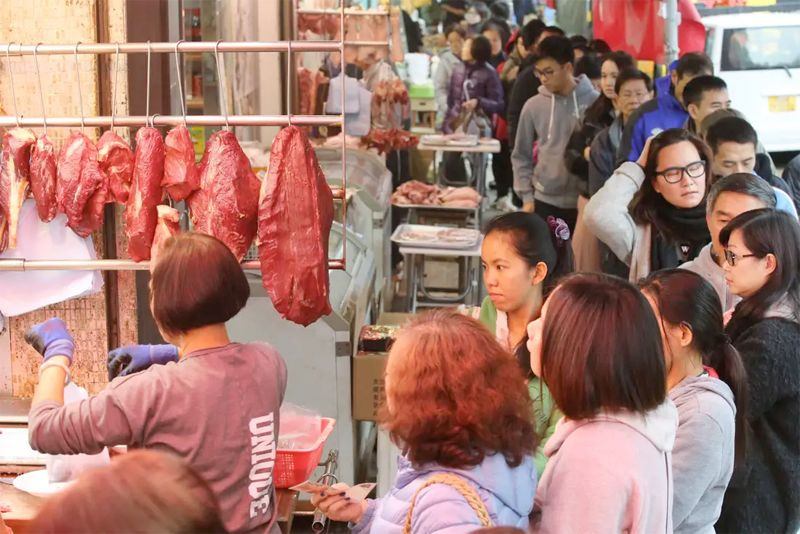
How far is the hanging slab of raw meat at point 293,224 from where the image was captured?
346cm

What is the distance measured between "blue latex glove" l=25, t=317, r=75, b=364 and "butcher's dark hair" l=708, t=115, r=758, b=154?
3217mm

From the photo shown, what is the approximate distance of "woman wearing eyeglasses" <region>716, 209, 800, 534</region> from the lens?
3416 mm

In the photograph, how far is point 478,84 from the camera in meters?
11.7

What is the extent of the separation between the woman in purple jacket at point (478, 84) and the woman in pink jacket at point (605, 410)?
9.34m

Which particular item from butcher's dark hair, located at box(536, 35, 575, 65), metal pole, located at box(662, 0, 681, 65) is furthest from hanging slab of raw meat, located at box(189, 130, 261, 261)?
metal pole, located at box(662, 0, 681, 65)

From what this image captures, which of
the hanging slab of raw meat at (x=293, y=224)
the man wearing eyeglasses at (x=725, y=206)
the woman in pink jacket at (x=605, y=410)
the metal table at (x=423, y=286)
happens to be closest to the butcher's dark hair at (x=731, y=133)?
the man wearing eyeglasses at (x=725, y=206)

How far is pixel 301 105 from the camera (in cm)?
895

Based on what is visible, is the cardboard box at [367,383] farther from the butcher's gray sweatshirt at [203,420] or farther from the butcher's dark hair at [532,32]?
the butcher's dark hair at [532,32]

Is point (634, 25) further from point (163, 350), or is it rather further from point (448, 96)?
point (163, 350)

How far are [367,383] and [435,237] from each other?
294 centimetres

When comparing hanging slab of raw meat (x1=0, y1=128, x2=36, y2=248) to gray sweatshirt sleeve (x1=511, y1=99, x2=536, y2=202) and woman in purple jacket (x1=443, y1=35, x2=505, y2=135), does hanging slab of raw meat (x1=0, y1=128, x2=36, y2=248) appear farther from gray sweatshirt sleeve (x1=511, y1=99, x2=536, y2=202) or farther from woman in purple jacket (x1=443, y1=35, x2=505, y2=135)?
woman in purple jacket (x1=443, y1=35, x2=505, y2=135)

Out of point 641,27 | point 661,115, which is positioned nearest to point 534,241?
point 661,115

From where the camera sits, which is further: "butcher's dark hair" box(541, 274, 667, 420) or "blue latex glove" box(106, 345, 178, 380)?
"blue latex glove" box(106, 345, 178, 380)

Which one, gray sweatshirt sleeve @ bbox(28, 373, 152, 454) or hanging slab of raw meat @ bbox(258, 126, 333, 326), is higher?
hanging slab of raw meat @ bbox(258, 126, 333, 326)
